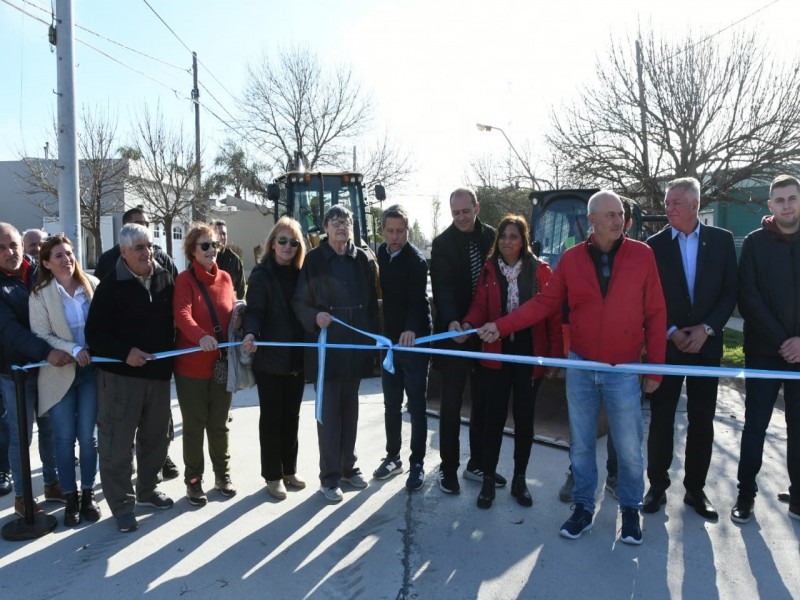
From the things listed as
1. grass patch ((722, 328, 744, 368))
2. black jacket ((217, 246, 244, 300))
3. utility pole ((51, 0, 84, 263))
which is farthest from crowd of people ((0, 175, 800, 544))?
grass patch ((722, 328, 744, 368))

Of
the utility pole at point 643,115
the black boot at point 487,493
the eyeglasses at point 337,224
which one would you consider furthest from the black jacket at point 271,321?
the utility pole at point 643,115

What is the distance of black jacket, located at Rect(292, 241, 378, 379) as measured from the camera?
426 cm

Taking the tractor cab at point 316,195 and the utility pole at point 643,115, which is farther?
the utility pole at point 643,115

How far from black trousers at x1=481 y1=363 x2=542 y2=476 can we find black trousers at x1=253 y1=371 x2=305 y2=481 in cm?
146

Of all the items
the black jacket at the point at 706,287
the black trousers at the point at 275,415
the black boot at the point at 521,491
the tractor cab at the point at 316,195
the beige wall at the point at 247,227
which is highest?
the beige wall at the point at 247,227

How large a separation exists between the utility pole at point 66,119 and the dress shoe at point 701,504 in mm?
7469

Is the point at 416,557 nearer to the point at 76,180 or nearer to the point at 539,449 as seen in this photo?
the point at 539,449

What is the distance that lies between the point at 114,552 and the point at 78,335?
4.76 ft

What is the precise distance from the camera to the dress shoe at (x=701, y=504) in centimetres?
388

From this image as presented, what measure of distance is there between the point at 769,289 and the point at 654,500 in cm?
163

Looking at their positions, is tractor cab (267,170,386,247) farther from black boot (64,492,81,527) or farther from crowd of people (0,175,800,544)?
black boot (64,492,81,527)

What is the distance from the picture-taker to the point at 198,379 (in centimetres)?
422

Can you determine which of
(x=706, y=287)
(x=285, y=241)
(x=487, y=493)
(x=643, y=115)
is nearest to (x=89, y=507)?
(x=285, y=241)

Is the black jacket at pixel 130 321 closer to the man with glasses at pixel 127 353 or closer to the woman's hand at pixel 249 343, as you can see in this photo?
the man with glasses at pixel 127 353
